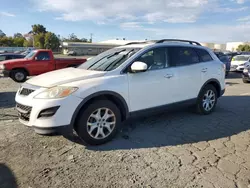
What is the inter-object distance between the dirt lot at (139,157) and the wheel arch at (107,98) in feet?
1.62

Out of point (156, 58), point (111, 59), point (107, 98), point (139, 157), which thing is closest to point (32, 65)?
point (111, 59)

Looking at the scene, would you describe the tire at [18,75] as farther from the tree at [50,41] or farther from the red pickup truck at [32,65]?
the tree at [50,41]

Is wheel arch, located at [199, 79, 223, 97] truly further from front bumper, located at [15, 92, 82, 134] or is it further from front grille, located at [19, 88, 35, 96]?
front grille, located at [19, 88, 35, 96]

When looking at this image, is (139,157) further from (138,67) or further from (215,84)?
(215,84)

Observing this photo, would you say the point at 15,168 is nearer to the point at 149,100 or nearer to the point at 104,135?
the point at 104,135

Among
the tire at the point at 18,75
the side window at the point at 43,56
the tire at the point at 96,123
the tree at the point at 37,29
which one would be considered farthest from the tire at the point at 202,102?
the tree at the point at 37,29

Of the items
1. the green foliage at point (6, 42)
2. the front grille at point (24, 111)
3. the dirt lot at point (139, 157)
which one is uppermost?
the green foliage at point (6, 42)

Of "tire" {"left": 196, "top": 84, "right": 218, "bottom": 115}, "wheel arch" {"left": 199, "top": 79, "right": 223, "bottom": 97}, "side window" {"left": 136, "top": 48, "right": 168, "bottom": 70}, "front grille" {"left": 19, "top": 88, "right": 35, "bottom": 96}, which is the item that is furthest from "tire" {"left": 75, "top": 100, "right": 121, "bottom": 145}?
"wheel arch" {"left": 199, "top": 79, "right": 223, "bottom": 97}

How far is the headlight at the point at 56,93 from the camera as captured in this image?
364 cm

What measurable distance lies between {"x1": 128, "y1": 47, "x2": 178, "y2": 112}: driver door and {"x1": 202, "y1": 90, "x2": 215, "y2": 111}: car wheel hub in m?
1.19

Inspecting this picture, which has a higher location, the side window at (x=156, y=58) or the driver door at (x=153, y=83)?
the side window at (x=156, y=58)

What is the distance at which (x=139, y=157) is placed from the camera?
12.0 ft

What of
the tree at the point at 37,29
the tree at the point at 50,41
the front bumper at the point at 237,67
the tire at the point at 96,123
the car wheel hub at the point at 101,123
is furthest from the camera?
the tree at the point at 37,29

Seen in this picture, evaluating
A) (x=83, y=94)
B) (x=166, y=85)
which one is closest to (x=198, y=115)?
(x=166, y=85)
